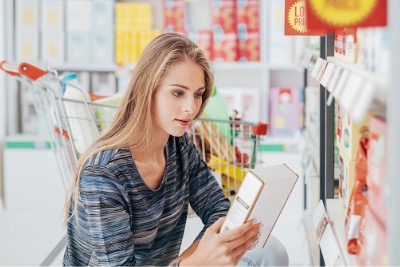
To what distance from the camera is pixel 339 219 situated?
5.93 feet

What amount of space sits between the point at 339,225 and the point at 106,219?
595 mm

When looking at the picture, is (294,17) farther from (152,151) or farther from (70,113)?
(70,113)

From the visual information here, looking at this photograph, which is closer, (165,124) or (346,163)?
(346,163)

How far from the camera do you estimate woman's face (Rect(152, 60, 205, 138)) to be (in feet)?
6.28

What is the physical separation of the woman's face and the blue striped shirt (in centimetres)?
15

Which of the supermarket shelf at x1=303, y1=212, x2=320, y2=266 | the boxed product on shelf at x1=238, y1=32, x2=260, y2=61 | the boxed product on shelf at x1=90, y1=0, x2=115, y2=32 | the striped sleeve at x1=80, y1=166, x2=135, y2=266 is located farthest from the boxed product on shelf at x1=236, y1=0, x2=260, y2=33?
the striped sleeve at x1=80, y1=166, x2=135, y2=266

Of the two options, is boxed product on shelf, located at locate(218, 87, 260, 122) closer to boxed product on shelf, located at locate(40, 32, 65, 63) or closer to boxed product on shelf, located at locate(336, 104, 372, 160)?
boxed product on shelf, located at locate(40, 32, 65, 63)

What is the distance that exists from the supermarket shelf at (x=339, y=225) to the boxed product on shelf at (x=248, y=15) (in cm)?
294

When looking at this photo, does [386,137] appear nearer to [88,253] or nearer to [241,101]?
[88,253]

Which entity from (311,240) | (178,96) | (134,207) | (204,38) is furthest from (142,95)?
(204,38)

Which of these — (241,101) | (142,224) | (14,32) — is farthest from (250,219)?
(14,32)

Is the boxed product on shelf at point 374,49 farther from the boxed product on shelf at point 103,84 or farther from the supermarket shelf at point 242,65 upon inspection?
the boxed product on shelf at point 103,84

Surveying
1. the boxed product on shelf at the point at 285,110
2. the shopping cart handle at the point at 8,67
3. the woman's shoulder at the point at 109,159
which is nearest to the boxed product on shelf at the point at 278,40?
the boxed product on shelf at the point at 285,110

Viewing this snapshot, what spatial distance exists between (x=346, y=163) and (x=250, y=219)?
288mm
